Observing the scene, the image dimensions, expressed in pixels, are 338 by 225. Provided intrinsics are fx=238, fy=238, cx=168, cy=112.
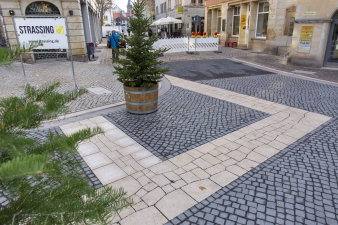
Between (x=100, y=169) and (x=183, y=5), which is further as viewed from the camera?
(x=183, y=5)

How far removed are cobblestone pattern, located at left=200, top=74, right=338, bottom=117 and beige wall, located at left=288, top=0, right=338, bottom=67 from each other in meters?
3.09

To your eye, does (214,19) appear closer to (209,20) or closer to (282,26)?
(209,20)

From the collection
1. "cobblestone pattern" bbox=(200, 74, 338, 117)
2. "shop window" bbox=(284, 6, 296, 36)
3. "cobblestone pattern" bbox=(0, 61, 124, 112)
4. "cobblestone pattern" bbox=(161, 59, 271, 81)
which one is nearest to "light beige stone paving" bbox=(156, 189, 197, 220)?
"cobblestone pattern" bbox=(0, 61, 124, 112)

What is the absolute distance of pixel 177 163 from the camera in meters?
3.98

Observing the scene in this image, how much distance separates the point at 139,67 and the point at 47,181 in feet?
15.8

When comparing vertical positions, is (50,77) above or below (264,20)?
below

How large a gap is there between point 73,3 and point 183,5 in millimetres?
24996

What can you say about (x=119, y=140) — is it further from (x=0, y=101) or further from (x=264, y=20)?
(x=264, y=20)

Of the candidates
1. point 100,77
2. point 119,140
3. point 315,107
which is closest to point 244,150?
point 119,140

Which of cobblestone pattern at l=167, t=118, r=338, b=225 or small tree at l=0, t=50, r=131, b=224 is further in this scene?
cobblestone pattern at l=167, t=118, r=338, b=225

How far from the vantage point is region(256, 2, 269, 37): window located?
18111 mm

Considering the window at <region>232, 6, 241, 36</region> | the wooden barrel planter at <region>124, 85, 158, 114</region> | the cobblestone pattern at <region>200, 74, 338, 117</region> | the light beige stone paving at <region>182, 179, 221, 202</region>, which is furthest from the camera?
the window at <region>232, 6, 241, 36</region>

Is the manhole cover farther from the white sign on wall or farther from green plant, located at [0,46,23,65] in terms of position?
green plant, located at [0,46,23,65]

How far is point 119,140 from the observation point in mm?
4789
